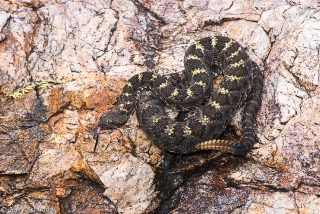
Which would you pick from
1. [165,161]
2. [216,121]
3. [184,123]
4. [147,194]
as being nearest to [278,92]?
[216,121]

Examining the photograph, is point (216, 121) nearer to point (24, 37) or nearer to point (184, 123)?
point (184, 123)

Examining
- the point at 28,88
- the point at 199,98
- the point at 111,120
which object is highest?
the point at 199,98

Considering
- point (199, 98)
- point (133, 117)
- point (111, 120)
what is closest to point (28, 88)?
point (111, 120)

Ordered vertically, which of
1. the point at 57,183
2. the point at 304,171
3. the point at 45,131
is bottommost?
the point at 57,183

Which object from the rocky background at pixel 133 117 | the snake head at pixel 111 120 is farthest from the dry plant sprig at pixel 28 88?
the snake head at pixel 111 120

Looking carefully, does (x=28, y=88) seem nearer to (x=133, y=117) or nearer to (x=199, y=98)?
(x=133, y=117)

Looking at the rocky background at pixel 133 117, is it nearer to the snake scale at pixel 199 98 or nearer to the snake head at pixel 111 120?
the snake head at pixel 111 120
